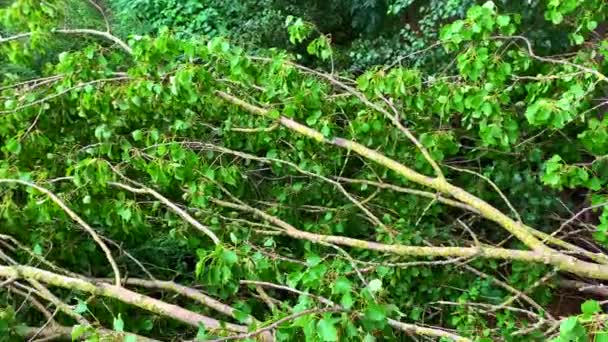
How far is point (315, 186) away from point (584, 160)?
1.89 meters

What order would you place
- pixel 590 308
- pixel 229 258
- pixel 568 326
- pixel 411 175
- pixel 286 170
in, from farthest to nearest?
pixel 286 170 < pixel 411 175 < pixel 229 258 < pixel 590 308 < pixel 568 326

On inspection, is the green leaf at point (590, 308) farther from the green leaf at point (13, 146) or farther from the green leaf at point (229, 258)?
the green leaf at point (13, 146)

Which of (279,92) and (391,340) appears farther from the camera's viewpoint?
(279,92)

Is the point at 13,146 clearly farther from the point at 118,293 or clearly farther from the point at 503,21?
the point at 503,21

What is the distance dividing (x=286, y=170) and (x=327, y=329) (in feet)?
5.87

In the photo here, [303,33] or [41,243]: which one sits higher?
[303,33]

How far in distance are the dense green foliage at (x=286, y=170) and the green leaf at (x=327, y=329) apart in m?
0.61

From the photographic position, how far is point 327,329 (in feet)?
4.97

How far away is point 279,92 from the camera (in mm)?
2984

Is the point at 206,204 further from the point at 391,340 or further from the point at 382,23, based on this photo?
the point at 382,23

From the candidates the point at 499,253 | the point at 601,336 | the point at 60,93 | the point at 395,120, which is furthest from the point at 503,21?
the point at 60,93

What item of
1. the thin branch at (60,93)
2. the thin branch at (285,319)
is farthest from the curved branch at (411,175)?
the thin branch at (285,319)

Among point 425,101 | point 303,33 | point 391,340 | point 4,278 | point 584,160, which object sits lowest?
point 584,160

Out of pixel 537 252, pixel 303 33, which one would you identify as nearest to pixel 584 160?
pixel 537 252
